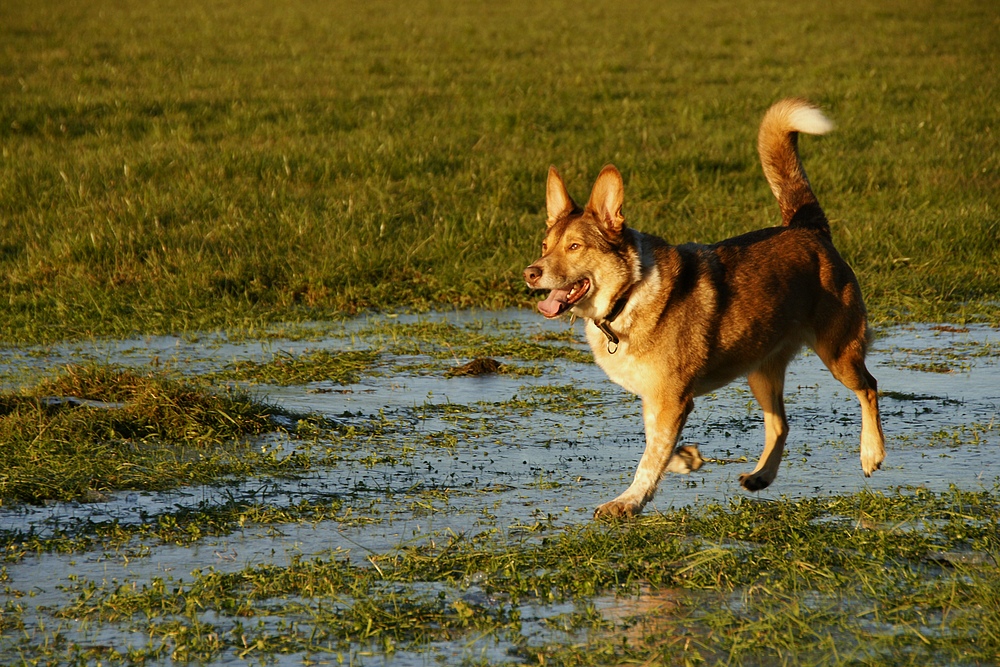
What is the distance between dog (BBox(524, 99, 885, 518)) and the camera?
5.73m

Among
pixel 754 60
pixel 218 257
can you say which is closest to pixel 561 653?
pixel 218 257

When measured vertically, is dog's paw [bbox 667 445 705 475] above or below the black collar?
below

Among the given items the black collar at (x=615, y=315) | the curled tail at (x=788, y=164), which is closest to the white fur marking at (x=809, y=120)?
the curled tail at (x=788, y=164)

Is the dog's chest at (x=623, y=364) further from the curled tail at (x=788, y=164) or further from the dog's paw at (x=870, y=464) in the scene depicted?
the curled tail at (x=788, y=164)

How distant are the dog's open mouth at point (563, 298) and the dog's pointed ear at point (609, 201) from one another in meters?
0.28

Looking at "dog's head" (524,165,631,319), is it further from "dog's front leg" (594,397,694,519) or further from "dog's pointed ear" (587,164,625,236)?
"dog's front leg" (594,397,694,519)

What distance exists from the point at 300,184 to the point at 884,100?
8.32 m

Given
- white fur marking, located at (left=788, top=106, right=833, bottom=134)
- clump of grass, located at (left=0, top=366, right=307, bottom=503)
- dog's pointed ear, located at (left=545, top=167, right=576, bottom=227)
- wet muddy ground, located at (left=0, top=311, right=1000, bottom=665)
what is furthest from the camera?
white fur marking, located at (left=788, top=106, right=833, bottom=134)

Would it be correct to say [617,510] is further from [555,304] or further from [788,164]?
[788,164]

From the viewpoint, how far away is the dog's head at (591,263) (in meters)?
5.74

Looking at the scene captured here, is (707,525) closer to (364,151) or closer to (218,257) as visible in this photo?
(218,257)

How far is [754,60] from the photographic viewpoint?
65.7 feet

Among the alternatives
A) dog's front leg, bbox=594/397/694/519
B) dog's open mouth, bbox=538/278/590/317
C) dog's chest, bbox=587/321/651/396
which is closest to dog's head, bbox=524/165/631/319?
dog's open mouth, bbox=538/278/590/317

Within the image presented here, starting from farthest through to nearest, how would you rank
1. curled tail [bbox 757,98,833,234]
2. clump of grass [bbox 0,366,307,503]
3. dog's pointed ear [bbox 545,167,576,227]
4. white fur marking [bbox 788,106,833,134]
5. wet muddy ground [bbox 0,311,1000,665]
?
curled tail [bbox 757,98,833,234], white fur marking [bbox 788,106,833,134], dog's pointed ear [bbox 545,167,576,227], clump of grass [bbox 0,366,307,503], wet muddy ground [bbox 0,311,1000,665]
